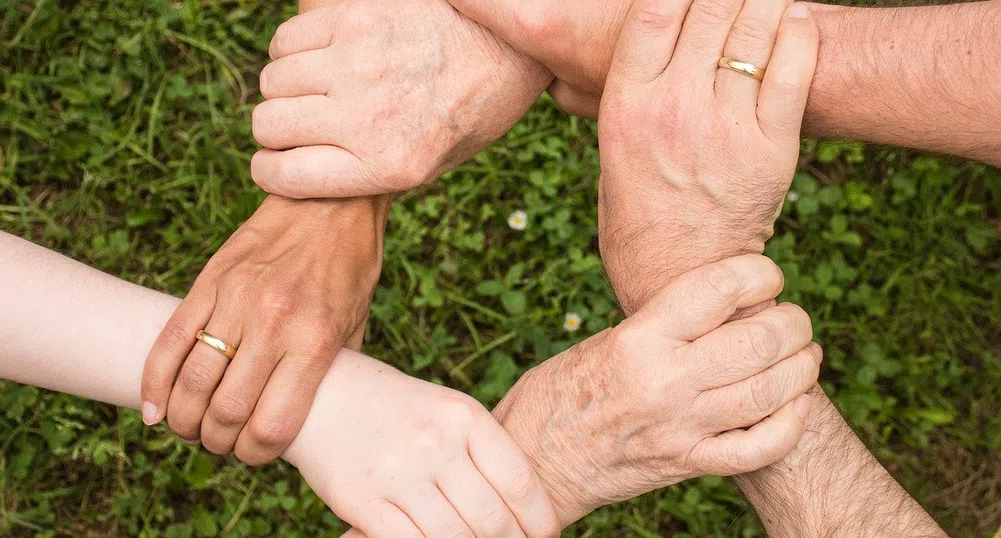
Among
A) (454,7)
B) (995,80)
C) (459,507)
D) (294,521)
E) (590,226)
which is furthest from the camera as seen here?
(590,226)

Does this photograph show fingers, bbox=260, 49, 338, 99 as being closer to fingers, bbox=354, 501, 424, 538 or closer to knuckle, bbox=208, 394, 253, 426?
knuckle, bbox=208, 394, 253, 426

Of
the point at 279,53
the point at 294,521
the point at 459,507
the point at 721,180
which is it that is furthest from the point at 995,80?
the point at 294,521

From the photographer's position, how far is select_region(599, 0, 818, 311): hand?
6.76 ft

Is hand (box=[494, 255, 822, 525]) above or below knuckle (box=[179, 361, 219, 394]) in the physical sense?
above

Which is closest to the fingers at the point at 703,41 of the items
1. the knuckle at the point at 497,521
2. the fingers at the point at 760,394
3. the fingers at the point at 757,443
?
the fingers at the point at 760,394

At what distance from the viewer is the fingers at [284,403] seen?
7.06 ft

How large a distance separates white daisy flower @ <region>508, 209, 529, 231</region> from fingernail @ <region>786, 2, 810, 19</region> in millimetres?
1560

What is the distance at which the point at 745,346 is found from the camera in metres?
1.99

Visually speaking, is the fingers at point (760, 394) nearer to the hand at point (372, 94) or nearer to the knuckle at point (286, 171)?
the hand at point (372, 94)

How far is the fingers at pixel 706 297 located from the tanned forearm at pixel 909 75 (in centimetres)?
48

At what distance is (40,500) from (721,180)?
9.38ft

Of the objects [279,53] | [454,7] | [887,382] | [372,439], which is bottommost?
[887,382]

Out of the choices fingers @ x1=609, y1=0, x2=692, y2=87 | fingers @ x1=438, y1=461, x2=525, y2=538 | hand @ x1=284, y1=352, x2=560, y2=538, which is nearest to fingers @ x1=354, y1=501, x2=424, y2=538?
hand @ x1=284, y1=352, x2=560, y2=538

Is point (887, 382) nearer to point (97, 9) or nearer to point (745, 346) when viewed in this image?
point (745, 346)
